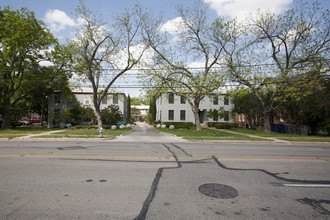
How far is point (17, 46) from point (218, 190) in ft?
88.4

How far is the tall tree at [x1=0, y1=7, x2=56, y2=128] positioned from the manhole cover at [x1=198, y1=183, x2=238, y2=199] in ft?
76.4

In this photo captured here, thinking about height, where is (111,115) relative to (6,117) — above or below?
above

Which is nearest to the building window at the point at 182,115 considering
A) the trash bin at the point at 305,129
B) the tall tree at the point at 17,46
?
the trash bin at the point at 305,129

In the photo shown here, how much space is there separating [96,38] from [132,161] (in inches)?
701

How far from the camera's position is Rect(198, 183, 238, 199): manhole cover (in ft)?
11.9

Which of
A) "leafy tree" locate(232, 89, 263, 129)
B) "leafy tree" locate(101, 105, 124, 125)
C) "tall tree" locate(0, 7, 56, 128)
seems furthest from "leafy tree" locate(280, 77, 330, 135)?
"tall tree" locate(0, 7, 56, 128)

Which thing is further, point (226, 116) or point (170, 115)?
point (170, 115)

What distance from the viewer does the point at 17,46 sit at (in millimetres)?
20625

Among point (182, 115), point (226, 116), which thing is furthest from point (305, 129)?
point (182, 115)

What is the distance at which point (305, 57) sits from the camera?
58.5ft

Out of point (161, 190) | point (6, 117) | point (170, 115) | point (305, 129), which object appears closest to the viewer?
point (161, 190)

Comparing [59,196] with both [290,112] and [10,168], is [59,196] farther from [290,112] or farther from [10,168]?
[290,112]

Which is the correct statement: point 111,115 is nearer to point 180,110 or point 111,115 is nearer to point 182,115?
point 180,110

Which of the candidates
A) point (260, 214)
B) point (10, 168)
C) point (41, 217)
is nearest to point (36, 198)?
point (41, 217)
